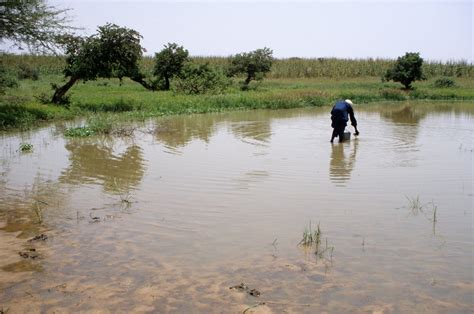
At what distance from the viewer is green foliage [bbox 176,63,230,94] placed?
29.4 meters

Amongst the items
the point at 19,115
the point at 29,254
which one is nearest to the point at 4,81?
the point at 19,115

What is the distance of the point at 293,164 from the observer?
1052 cm

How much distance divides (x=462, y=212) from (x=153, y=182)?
5309 mm

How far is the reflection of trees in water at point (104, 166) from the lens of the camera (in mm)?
8969

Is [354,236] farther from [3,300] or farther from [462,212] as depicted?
[3,300]

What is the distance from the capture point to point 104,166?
10430mm

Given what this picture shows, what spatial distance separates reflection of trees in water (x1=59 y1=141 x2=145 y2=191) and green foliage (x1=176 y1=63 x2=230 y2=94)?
53.5 feet

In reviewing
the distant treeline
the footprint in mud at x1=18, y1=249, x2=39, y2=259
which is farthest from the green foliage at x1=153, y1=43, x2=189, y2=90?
the footprint in mud at x1=18, y1=249, x2=39, y2=259

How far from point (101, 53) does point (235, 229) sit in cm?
1733

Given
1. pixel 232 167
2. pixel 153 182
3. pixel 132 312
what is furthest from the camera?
pixel 232 167

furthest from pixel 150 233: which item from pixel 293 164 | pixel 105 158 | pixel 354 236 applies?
pixel 105 158

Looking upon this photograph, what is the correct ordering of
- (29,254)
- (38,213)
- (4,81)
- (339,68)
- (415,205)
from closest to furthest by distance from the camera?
(29,254) → (38,213) → (415,205) → (4,81) → (339,68)

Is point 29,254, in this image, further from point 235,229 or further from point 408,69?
point 408,69

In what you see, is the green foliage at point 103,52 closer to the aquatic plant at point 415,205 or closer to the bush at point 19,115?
the bush at point 19,115
